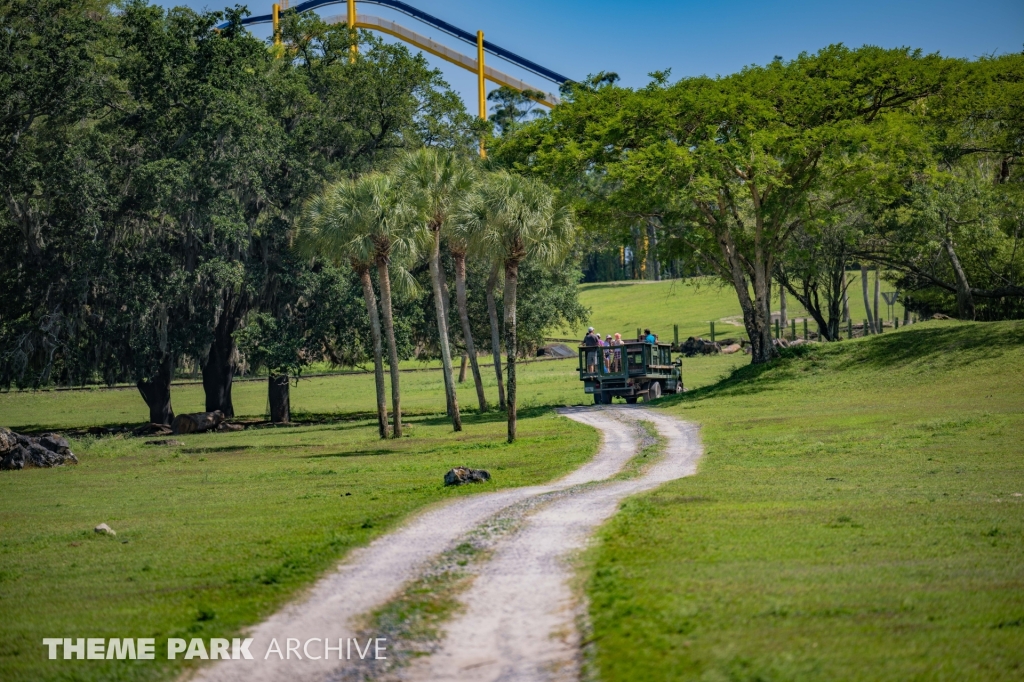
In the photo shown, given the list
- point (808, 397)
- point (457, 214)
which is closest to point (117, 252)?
point (457, 214)

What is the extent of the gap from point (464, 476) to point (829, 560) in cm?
1029

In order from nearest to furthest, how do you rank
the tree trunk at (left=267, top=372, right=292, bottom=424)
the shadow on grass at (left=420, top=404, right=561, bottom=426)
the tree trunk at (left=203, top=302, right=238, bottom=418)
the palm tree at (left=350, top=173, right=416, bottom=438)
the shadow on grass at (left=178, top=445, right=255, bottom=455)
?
the palm tree at (left=350, top=173, right=416, bottom=438)
the shadow on grass at (left=178, top=445, right=255, bottom=455)
the shadow on grass at (left=420, top=404, right=561, bottom=426)
the tree trunk at (left=267, top=372, right=292, bottom=424)
the tree trunk at (left=203, top=302, right=238, bottom=418)

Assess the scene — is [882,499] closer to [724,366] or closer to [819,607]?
[819,607]

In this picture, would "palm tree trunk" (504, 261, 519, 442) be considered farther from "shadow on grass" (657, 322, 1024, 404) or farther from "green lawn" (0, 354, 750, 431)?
"green lawn" (0, 354, 750, 431)

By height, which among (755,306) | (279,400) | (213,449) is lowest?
(213,449)

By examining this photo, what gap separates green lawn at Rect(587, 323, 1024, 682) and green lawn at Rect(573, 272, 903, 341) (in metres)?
61.9

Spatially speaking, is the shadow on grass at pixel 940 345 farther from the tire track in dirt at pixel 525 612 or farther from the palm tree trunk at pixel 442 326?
the tire track in dirt at pixel 525 612

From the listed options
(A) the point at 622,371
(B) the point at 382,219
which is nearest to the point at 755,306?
(A) the point at 622,371

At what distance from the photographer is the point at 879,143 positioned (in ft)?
131


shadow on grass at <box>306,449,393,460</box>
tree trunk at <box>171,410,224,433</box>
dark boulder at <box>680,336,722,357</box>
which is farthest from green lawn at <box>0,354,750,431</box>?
shadow on grass at <box>306,449,393,460</box>

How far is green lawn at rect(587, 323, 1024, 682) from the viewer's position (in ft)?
29.3

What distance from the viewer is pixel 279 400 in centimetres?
5044

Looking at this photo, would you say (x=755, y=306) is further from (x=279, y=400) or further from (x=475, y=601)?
(x=475, y=601)

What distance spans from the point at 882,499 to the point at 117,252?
37.5 meters
